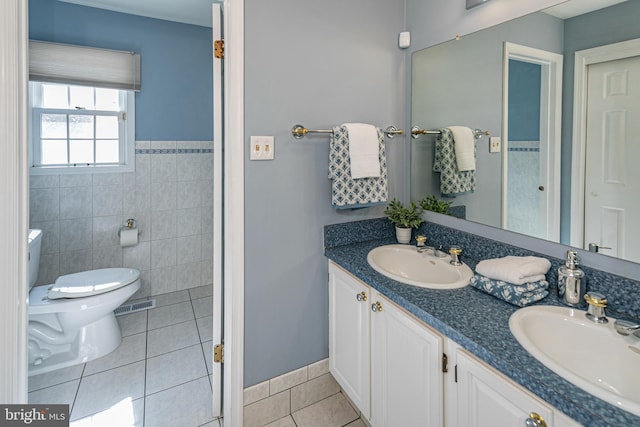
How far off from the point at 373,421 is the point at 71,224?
2623mm

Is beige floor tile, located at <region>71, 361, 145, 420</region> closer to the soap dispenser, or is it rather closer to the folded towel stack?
the folded towel stack

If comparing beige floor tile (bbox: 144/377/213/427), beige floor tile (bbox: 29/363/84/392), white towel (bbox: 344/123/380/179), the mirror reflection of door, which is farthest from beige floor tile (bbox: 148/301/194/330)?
the mirror reflection of door

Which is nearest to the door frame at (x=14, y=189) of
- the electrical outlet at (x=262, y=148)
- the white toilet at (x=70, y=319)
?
the electrical outlet at (x=262, y=148)

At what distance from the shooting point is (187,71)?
2840mm

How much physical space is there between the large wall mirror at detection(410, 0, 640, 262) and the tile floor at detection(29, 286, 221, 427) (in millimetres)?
1710

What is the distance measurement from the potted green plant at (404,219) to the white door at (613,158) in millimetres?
730

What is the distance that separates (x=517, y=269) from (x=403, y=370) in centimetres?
51

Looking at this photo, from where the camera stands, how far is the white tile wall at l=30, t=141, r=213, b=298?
255 cm

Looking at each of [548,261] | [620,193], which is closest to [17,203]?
[548,261]

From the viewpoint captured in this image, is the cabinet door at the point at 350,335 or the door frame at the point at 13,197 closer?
the door frame at the point at 13,197

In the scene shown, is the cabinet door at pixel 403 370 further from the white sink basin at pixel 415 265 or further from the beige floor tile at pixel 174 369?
the beige floor tile at pixel 174 369

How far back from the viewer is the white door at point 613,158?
99 cm

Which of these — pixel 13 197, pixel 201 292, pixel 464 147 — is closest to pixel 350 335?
pixel 464 147

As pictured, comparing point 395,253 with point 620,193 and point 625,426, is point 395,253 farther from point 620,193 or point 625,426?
point 625,426
